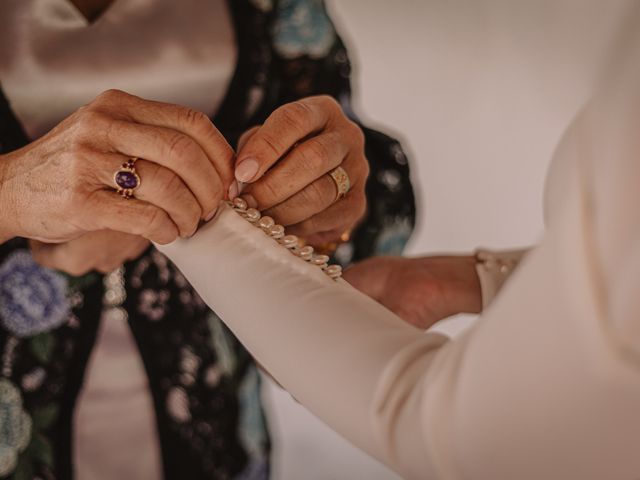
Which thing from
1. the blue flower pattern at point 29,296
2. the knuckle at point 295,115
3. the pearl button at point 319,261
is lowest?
the blue flower pattern at point 29,296

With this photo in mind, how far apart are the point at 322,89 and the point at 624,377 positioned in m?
0.52

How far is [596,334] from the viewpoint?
0.76 ft

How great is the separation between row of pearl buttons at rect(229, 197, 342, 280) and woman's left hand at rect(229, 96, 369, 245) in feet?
0.04

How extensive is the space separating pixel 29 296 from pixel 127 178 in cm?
24

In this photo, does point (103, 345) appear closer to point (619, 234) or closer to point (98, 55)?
point (98, 55)

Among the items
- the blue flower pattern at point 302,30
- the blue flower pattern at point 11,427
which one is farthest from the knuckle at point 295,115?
the blue flower pattern at point 11,427

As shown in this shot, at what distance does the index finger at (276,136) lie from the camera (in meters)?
0.44

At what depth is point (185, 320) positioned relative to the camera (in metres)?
0.68

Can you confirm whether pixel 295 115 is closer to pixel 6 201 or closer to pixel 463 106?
pixel 6 201

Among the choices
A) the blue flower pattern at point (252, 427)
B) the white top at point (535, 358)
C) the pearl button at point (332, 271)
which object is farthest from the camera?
the blue flower pattern at point (252, 427)

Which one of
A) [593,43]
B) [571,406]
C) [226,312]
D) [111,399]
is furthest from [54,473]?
[593,43]

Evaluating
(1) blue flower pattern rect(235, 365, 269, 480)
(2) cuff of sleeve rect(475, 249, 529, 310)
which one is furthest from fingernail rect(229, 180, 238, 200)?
(1) blue flower pattern rect(235, 365, 269, 480)

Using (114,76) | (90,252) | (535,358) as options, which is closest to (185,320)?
(90,252)

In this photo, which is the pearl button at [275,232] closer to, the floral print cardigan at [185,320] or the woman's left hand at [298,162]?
the woman's left hand at [298,162]
